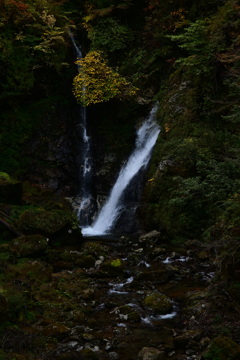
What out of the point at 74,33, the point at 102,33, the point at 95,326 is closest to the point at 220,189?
the point at 95,326

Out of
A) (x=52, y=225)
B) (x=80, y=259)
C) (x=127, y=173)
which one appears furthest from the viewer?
(x=127, y=173)

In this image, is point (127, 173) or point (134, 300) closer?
point (134, 300)

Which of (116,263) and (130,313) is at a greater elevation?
(116,263)

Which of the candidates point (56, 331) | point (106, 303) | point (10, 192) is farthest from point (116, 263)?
point (10, 192)

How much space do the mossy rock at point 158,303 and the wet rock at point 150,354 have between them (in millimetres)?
1473

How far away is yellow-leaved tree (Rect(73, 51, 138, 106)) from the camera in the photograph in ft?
53.2

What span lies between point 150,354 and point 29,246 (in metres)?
4.84

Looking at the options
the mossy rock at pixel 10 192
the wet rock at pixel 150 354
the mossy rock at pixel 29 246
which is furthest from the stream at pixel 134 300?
the mossy rock at pixel 10 192

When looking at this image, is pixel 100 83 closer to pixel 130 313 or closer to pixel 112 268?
pixel 112 268

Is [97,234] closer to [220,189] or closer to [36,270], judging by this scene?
[36,270]

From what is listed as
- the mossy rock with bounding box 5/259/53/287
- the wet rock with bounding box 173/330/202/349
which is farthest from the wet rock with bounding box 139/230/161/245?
the wet rock with bounding box 173/330/202/349

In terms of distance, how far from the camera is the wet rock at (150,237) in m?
11.4

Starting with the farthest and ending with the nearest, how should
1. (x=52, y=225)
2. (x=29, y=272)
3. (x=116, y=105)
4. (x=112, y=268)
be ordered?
(x=116, y=105) < (x=52, y=225) < (x=112, y=268) < (x=29, y=272)

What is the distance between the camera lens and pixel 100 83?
16.3m
